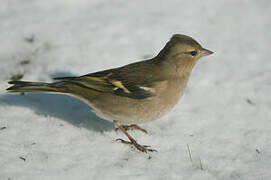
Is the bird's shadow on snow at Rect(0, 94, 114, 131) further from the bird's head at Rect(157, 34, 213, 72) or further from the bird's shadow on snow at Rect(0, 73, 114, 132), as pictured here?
the bird's head at Rect(157, 34, 213, 72)

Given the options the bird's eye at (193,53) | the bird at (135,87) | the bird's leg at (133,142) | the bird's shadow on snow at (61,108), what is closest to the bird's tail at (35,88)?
the bird at (135,87)

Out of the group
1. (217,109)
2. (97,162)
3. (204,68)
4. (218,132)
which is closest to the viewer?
(97,162)

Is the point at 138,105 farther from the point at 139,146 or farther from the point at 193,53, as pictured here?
the point at 193,53

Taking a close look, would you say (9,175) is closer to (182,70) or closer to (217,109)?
(182,70)

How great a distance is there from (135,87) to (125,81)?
156 mm

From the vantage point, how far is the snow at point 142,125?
4.46 meters

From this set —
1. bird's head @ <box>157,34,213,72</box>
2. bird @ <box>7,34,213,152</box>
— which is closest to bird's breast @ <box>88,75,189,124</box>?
bird @ <box>7,34,213,152</box>

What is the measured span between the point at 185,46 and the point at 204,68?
1907 mm

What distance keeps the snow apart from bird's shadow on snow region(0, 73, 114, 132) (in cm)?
1

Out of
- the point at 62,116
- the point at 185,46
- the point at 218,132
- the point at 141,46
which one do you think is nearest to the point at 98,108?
the point at 62,116

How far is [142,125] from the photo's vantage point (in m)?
5.62

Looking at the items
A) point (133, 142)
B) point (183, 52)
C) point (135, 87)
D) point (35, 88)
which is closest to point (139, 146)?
point (133, 142)

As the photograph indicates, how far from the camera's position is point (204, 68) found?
6.83 meters

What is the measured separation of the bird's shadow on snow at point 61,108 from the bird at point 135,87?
416 millimetres
